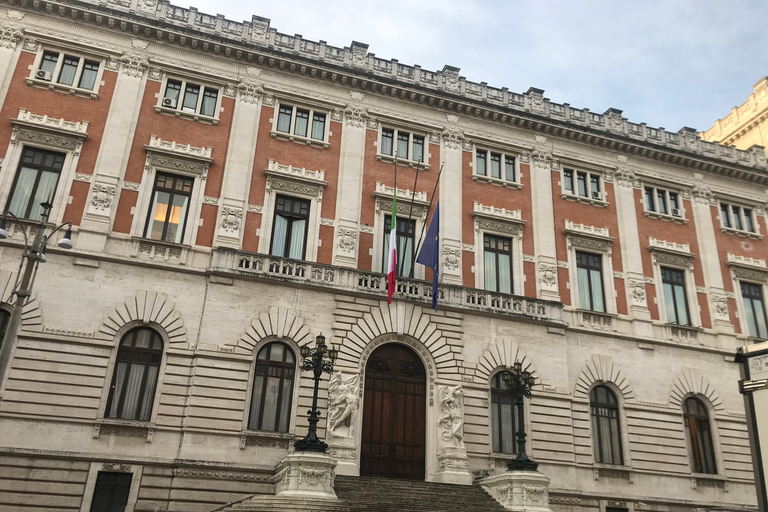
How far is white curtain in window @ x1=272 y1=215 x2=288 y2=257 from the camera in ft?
74.9

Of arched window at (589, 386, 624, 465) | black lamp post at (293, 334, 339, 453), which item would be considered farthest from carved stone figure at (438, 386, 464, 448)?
arched window at (589, 386, 624, 465)

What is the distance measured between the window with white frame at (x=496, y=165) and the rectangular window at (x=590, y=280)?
4485 mm

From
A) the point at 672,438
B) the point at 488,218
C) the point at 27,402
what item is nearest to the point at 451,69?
the point at 488,218

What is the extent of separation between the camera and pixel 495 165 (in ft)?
89.0

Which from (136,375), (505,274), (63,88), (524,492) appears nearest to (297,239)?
(136,375)

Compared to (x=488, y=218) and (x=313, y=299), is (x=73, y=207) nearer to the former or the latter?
(x=313, y=299)

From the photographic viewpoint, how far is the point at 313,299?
71.4 feet

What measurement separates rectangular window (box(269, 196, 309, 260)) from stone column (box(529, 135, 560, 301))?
961 centimetres

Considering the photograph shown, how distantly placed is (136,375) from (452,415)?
10.5 meters

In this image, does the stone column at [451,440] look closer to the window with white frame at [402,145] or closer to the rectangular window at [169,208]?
the window with white frame at [402,145]

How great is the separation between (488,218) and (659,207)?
30.1ft

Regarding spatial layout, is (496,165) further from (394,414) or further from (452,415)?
(394,414)

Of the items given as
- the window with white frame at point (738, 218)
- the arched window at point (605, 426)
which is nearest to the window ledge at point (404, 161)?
the arched window at point (605, 426)

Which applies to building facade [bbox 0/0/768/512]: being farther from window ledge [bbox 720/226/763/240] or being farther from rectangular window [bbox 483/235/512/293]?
window ledge [bbox 720/226/763/240]
